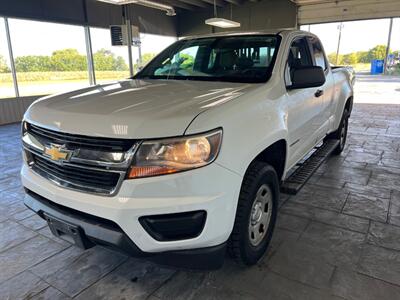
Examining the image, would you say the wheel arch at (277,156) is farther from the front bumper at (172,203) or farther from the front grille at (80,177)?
the front grille at (80,177)

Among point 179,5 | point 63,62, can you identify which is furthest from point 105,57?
point 179,5

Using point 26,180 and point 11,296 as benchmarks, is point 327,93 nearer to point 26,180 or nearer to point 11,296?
point 26,180

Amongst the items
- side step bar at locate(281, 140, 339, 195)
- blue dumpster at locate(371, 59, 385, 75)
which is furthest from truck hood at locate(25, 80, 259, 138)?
blue dumpster at locate(371, 59, 385, 75)

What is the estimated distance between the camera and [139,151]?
152cm

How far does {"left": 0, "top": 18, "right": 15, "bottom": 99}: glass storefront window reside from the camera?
26.7 ft

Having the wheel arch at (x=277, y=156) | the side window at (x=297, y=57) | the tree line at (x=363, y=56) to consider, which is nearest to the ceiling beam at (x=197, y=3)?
the side window at (x=297, y=57)

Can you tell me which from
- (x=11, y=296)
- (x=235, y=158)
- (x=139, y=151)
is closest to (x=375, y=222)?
(x=235, y=158)

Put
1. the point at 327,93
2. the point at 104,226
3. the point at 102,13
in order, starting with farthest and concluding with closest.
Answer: the point at 102,13 < the point at 327,93 < the point at 104,226

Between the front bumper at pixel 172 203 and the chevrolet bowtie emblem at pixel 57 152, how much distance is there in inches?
8.4

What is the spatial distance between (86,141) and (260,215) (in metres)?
1.26

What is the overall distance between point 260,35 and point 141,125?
1.77 meters

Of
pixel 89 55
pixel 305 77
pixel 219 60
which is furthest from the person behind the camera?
pixel 89 55

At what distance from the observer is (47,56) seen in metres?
9.44

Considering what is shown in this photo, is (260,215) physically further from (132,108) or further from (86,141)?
(86,141)
